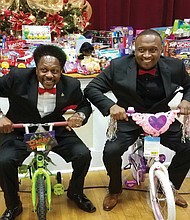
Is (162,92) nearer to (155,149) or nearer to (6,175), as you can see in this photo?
(155,149)

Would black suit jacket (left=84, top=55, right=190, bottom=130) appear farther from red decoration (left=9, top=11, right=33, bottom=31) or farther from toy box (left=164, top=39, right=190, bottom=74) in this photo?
red decoration (left=9, top=11, right=33, bottom=31)

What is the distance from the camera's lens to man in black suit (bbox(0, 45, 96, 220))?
190 centimetres

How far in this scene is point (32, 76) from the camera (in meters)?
2.01

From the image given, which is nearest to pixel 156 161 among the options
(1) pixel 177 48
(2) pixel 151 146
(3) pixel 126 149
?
(2) pixel 151 146

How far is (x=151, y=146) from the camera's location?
1956 mm

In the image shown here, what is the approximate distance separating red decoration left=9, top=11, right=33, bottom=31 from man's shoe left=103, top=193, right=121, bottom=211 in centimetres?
140

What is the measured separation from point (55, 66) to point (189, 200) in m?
1.23

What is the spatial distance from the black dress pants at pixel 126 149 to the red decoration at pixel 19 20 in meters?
1.16

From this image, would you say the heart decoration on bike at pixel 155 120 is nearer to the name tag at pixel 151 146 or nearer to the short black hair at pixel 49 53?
the name tag at pixel 151 146

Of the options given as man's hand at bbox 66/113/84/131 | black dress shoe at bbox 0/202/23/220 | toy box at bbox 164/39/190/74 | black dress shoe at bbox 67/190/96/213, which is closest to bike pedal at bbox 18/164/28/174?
black dress shoe at bbox 0/202/23/220

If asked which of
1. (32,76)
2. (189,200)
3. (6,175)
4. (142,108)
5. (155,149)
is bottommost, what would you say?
(189,200)

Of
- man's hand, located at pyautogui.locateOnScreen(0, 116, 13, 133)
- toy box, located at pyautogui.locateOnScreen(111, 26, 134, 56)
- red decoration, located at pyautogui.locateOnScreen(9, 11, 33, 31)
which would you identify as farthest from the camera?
toy box, located at pyautogui.locateOnScreen(111, 26, 134, 56)

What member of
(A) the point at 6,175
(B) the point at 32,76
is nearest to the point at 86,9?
(B) the point at 32,76

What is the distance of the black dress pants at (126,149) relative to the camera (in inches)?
81.9
